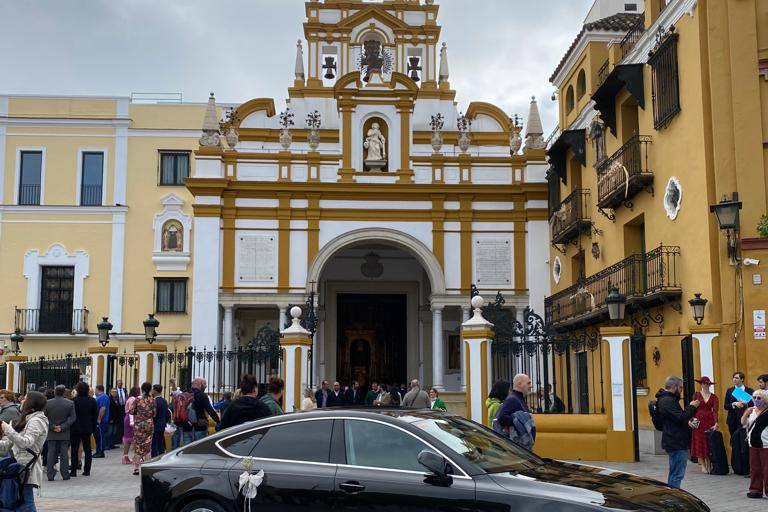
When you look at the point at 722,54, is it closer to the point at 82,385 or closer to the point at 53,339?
the point at 82,385

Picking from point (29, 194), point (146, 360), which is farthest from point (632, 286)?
point (29, 194)

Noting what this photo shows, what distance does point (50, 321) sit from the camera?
32.5m

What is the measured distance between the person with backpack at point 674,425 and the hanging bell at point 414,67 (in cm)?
2216

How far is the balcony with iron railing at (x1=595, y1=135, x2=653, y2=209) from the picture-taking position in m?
19.8

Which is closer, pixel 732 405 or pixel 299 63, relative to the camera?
pixel 732 405

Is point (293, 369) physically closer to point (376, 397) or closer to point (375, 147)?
point (376, 397)

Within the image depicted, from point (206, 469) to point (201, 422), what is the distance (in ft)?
21.5

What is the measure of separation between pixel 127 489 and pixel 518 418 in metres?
6.75

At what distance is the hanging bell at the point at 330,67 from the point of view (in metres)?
31.1

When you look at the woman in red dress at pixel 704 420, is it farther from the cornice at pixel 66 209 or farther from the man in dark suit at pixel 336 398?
the cornice at pixel 66 209

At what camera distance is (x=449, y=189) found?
27766 mm

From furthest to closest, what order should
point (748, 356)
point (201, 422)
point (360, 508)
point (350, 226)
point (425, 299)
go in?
point (425, 299) < point (350, 226) < point (748, 356) < point (201, 422) < point (360, 508)

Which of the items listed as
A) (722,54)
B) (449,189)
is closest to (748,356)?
(722,54)

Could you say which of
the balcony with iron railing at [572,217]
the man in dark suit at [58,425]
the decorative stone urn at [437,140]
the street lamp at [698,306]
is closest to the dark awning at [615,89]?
the balcony with iron railing at [572,217]
